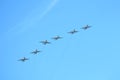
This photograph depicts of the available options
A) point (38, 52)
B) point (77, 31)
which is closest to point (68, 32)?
point (77, 31)

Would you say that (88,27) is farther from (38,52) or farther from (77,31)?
(38,52)

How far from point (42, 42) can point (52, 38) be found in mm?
4115

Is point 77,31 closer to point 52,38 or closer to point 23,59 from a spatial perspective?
point 52,38

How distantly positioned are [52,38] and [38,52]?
7.63 metres

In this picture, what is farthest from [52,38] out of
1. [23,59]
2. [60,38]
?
[23,59]

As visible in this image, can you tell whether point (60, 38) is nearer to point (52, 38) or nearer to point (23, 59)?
point (52, 38)

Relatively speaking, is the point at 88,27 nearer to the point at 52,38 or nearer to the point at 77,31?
the point at 77,31

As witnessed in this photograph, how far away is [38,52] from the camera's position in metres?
129

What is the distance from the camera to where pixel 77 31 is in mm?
128375

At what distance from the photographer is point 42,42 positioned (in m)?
128

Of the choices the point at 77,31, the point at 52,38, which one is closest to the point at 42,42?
the point at 52,38

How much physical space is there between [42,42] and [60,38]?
7.01 meters

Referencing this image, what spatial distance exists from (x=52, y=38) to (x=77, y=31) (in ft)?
32.4

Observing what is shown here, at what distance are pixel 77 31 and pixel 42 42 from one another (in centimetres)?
1394
